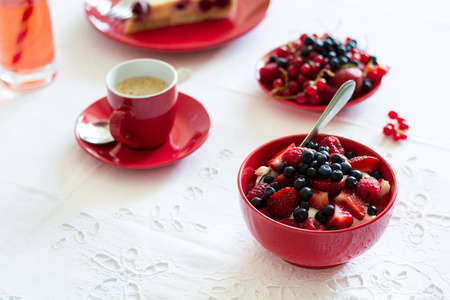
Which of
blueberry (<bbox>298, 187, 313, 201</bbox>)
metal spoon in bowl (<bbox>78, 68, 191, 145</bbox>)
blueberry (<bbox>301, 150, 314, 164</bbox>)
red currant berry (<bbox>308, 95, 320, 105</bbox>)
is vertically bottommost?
metal spoon in bowl (<bbox>78, 68, 191, 145</bbox>)

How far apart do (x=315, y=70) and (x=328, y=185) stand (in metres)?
0.48

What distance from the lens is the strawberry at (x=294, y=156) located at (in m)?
0.96

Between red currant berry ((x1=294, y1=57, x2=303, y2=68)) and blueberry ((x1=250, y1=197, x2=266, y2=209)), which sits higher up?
blueberry ((x1=250, y1=197, x2=266, y2=209))

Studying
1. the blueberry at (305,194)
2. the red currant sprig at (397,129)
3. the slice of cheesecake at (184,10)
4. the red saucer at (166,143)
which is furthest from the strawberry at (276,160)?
the slice of cheesecake at (184,10)

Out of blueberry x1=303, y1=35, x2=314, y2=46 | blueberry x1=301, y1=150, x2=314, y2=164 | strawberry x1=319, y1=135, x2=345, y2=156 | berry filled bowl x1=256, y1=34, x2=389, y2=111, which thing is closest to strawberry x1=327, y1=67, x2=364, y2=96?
berry filled bowl x1=256, y1=34, x2=389, y2=111

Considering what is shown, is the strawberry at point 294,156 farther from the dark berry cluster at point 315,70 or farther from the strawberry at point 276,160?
the dark berry cluster at point 315,70

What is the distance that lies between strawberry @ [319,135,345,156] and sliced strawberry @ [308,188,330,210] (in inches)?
4.6

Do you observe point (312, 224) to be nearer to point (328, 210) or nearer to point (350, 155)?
point (328, 210)

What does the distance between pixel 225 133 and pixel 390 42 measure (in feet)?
2.10

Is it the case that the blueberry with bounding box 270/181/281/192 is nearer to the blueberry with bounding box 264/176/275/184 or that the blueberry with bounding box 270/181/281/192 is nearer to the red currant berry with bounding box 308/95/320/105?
the blueberry with bounding box 264/176/275/184

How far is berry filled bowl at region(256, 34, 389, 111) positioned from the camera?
132 centimetres

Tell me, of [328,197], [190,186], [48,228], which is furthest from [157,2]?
[328,197]

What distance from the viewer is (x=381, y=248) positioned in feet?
3.32

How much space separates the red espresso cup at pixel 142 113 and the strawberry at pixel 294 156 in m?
0.34
